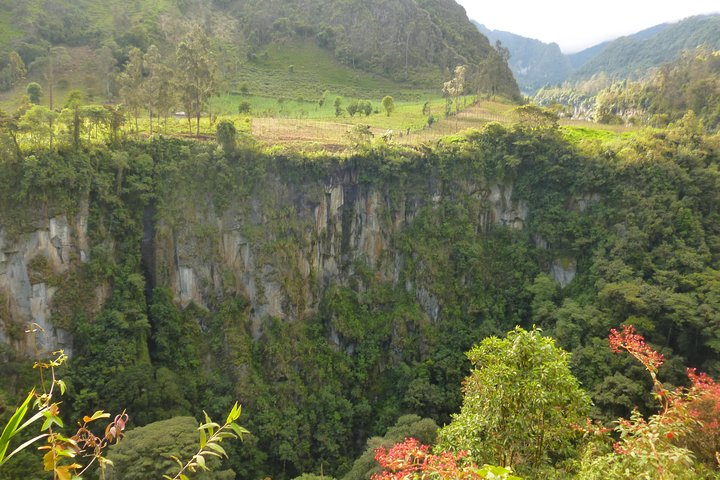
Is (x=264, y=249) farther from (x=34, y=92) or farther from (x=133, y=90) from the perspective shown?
(x=34, y=92)

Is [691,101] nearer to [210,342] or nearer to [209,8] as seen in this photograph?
[210,342]

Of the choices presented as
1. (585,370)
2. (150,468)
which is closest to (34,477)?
(150,468)

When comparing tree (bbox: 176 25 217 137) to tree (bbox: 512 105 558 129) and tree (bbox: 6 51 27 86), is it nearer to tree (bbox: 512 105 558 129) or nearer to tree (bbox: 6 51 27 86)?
tree (bbox: 6 51 27 86)

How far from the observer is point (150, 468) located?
16344mm

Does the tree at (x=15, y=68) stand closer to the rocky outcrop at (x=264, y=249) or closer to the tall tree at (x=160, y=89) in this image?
the tall tree at (x=160, y=89)

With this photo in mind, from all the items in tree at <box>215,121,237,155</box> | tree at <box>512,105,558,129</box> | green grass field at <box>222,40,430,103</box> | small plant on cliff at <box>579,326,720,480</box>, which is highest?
green grass field at <box>222,40,430,103</box>

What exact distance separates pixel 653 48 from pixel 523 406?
16693cm

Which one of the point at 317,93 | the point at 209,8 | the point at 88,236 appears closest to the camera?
the point at 88,236

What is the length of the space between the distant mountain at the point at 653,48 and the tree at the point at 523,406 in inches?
5027

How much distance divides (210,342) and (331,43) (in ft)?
165

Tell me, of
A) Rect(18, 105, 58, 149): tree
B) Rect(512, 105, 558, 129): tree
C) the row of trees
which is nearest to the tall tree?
the row of trees

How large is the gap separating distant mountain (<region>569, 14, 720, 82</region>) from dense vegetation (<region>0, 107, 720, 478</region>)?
4001 inches

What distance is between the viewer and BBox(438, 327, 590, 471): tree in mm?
7820

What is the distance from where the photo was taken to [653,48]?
452 feet
